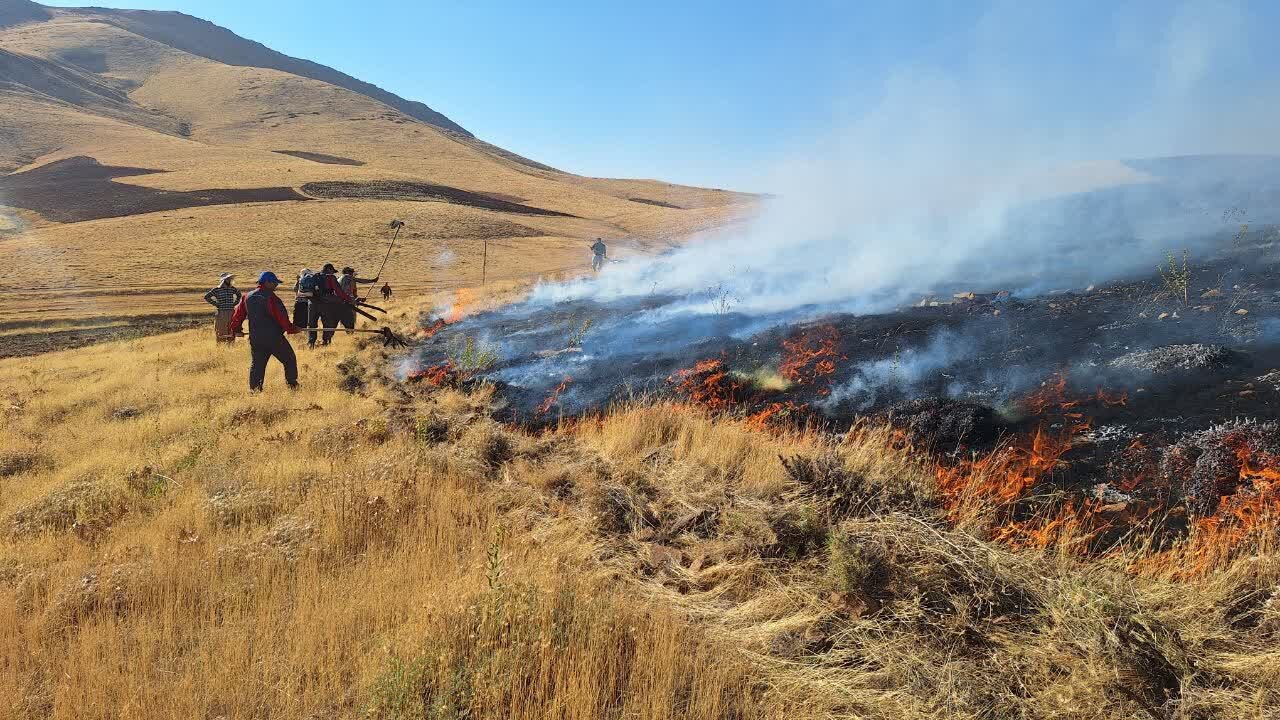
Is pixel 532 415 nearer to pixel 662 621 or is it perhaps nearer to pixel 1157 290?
pixel 662 621

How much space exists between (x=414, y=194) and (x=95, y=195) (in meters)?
27.2

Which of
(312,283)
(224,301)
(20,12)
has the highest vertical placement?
(20,12)

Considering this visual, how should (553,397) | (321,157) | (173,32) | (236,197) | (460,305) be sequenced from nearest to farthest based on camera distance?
(553,397) → (460,305) → (236,197) → (321,157) → (173,32)

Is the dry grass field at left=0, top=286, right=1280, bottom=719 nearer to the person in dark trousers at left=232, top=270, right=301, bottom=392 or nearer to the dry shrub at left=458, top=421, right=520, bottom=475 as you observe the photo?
the dry shrub at left=458, top=421, right=520, bottom=475

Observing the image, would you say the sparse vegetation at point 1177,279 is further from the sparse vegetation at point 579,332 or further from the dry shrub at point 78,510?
the dry shrub at point 78,510

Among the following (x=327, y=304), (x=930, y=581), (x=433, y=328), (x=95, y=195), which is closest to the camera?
(x=930, y=581)

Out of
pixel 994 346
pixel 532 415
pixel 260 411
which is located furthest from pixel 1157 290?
pixel 260 411

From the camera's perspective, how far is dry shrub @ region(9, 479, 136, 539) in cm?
446

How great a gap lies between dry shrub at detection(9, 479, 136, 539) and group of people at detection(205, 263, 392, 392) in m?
3.71

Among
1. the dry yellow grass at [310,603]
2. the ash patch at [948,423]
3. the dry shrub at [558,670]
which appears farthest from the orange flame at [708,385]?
the dry shrub at [558,670]

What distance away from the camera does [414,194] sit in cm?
6469

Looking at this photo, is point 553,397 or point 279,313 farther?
point 279,313

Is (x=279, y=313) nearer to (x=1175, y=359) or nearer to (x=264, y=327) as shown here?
(x=264, y=327)

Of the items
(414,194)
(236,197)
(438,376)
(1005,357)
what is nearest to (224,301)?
(438,376)
